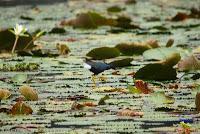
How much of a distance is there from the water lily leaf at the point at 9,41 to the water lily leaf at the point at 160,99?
3.86 feet

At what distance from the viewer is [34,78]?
6.57ft

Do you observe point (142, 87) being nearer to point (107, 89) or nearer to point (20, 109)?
point (107, 89)

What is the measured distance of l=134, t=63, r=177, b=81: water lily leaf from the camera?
1926 millimetres

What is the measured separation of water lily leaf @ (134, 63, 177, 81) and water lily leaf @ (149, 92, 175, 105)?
0.29 meters

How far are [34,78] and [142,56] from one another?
684mm

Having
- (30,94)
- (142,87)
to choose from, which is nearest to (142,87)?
(142,87)

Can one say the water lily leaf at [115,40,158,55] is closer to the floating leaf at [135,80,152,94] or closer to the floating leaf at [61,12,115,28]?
the floating leaf at [135,80,152,94]

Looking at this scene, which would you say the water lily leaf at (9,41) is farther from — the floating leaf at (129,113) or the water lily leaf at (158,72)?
the floating leaf at (129,113)

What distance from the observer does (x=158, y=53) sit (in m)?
2.38

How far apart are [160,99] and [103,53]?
2.75 ft

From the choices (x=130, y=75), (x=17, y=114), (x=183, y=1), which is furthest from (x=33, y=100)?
(x=183, y=1)

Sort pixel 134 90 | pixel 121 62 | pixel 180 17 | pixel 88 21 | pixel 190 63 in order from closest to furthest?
pixel 134 90 → pixel 190 63 → pixel 121 62 → pixel 88 21 → pixel 180 17

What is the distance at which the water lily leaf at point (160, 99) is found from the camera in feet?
5.24

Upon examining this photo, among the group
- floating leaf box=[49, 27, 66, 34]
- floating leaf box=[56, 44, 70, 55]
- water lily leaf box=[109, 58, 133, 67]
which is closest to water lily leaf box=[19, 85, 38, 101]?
water lily leaf box=[109, 58, 133, 67]
